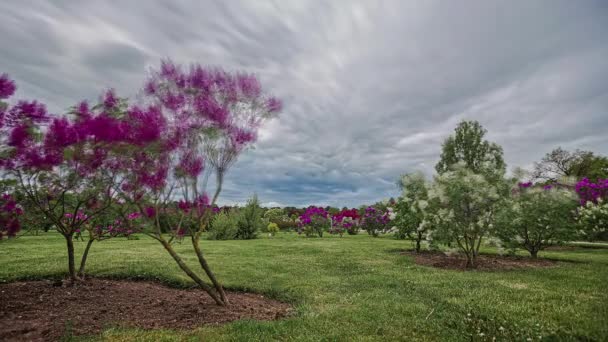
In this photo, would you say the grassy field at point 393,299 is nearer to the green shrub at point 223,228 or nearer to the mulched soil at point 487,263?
the mulched soil at point 487,263

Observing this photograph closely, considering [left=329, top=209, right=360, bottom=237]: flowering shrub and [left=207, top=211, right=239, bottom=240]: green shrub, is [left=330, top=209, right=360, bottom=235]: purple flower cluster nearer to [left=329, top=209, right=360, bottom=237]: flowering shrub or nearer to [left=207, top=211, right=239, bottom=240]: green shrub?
[left=329, top=209, right=360, bottom=237]: flowering shrub

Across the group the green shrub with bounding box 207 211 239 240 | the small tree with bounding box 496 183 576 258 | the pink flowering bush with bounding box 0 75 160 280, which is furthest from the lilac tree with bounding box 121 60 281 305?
the green shrub with bounding box 207 211 239 240

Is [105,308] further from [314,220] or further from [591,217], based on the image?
[314,220]

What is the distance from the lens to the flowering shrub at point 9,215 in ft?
18.7

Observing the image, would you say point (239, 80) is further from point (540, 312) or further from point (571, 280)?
point (571, 280)

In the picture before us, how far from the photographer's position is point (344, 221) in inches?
1145

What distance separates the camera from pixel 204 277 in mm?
8461

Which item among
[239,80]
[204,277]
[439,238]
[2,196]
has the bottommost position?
[204,277]

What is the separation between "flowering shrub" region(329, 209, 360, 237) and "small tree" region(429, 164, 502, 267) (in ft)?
59.7

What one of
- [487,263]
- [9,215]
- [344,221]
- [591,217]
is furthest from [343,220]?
[9,215]

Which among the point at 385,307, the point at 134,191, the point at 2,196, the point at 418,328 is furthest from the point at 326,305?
the point at 2,196

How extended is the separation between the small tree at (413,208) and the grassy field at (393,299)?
1.88m

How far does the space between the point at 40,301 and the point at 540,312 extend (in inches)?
332

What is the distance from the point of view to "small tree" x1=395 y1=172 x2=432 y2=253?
407 inches
